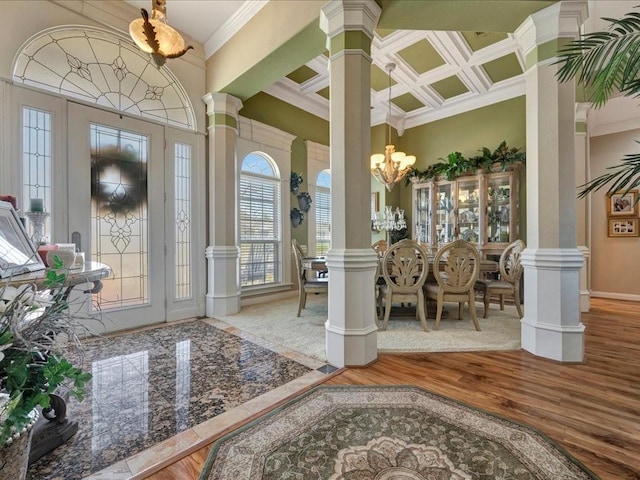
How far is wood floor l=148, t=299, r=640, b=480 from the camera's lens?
4.64 feet

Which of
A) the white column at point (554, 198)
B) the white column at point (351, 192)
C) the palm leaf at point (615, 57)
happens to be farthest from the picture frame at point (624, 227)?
the white column at point (351, 192)

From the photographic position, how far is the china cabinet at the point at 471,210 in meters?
4.80

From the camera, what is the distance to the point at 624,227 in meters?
5.14

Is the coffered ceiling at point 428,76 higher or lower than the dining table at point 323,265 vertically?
higher

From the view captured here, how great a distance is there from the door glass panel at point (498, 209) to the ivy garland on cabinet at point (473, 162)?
0.24 metres

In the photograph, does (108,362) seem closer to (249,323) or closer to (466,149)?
(249,323)

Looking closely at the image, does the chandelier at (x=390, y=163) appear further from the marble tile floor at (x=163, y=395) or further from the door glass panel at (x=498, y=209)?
the marble tile floor at (x=163, y=395)

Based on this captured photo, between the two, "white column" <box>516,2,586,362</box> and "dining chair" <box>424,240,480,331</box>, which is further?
"dining chair" <box>424,240,480,331</box>

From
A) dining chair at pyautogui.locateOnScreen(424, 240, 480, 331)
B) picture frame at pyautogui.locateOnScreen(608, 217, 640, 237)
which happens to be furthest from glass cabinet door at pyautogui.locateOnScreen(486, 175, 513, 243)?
picture frame at pyautogui.locateOnScreen(608, 217, 640, 237)

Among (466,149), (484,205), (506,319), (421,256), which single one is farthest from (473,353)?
(466,149)

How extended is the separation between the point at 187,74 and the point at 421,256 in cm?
376

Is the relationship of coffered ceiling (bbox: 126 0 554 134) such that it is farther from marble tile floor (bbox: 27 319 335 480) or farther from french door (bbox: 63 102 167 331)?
marble tile floor (bbox: 27 319 335 480)

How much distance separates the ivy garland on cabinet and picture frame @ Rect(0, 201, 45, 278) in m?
5.46

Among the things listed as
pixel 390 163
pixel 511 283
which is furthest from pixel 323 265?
pixel 511 283
